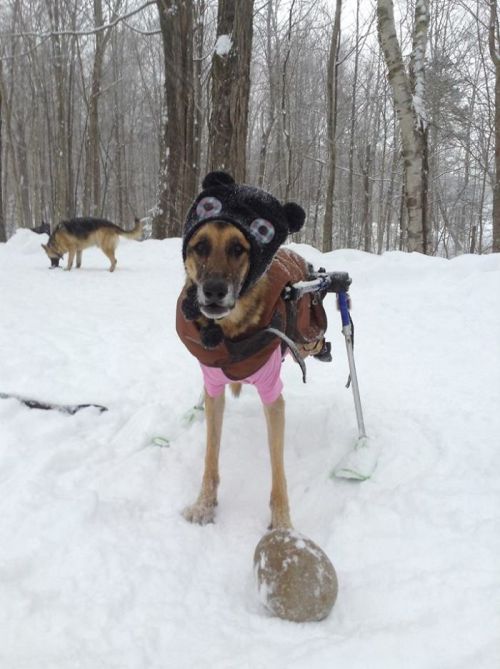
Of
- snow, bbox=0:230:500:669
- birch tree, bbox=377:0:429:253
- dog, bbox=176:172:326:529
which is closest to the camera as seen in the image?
snow, bbox=0:230:500:669

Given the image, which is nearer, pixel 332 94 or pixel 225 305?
pixel 225 305

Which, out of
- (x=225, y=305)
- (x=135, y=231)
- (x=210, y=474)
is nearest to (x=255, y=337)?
(x=225, y=305)

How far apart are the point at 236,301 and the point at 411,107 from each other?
8542 millimetres

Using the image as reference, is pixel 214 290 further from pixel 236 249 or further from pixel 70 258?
pixel 70 258

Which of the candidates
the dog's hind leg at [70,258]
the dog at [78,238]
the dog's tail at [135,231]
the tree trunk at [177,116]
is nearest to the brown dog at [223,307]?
the dog at [78,238]

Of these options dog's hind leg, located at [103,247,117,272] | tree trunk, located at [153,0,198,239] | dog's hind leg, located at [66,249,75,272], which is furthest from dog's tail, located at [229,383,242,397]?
tree trunk, located at [153,0,198,239]

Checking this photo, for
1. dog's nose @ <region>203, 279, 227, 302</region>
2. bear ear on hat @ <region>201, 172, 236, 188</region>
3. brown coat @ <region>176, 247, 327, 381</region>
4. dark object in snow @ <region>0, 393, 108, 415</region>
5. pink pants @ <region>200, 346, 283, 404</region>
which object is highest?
bear ear on hat @ <region>201, 172, 236, 188</region>

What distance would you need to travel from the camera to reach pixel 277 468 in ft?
8.13

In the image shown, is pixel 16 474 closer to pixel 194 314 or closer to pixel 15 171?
pixel 194 314

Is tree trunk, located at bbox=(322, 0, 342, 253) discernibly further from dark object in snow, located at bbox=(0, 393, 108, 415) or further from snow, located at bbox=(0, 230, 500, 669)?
dark object in snow, located at bbox=(0, 393, 108, 415)

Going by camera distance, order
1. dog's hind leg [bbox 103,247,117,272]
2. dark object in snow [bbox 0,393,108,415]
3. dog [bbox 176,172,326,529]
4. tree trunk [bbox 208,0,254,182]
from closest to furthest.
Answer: dog [bbox 176,172,326,529], dark object in snow [bbox 0,393,108,415], tree trunk [bbox 208,0,254,182], dog's hind leg [bbox 103,247,117,272]

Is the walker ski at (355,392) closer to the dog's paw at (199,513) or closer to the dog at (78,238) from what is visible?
the dog's paw at (199,513)

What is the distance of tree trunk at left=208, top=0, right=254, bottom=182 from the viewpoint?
7699 millimetres

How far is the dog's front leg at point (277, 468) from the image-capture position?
7.84 feet
